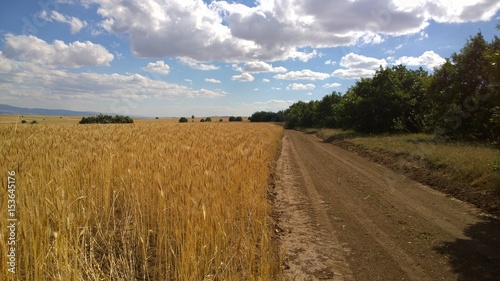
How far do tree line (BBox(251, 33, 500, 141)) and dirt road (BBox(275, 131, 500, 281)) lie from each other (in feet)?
12.0

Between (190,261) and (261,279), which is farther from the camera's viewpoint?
(190,261)

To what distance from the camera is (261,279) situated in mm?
3502

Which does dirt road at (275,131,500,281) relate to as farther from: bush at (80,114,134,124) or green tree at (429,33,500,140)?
bush at (80,114,134,124)

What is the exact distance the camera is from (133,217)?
522 cm

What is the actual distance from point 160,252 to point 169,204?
971 mm

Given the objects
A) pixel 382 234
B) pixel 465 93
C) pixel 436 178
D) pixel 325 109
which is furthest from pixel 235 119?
pixel 382 234

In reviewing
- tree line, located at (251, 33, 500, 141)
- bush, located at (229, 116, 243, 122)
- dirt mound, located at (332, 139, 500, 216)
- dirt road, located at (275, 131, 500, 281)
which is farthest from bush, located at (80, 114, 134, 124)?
bush, located at (229, 116, 243, 122)

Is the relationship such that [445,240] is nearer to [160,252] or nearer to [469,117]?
[160,252]

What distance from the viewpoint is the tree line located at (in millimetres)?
20625

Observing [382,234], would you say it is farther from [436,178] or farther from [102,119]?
[102,119]

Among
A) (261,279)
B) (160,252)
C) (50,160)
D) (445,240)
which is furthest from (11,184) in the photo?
(445,240)

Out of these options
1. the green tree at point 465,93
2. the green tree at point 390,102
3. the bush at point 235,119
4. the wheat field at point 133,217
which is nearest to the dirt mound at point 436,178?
the wheat field at point 133,217

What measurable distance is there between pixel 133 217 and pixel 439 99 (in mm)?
26010

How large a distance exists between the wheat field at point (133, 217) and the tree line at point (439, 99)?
8.35 meters
